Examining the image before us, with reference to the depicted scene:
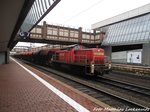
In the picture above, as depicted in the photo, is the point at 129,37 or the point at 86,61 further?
the point at 129,37

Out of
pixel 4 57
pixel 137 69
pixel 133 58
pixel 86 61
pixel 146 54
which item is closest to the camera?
pixel 86 61

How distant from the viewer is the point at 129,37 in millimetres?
44688

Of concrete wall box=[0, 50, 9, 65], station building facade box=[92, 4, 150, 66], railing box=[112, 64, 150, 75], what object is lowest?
railing box=[112, 64, 150, 75]

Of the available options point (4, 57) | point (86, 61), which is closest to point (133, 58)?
point (86, 61)

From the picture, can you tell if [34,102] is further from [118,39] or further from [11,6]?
[118,39]

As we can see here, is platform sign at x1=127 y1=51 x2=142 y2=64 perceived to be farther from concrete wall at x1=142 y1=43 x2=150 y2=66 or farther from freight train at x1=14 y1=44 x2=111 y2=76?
freight train at x1=14 y1=44 x2=111 y2=76

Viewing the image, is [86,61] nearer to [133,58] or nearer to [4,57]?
[133,58]

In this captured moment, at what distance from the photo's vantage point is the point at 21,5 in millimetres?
9812

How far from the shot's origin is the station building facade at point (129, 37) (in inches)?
1533

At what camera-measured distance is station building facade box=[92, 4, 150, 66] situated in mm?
38938

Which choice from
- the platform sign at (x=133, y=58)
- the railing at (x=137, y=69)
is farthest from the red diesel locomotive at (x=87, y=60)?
the platform sign at (x=133, y=58)

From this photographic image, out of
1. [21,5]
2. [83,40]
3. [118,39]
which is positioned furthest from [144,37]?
[21,5]

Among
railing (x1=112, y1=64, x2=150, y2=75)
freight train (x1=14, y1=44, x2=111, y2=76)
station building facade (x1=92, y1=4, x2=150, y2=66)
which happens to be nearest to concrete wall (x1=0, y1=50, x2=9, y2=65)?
freight train (x1=14, y1=44, x2=111, y2=76)

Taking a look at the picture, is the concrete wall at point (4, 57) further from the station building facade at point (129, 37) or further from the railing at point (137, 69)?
the station building facade at point (129, 37)
